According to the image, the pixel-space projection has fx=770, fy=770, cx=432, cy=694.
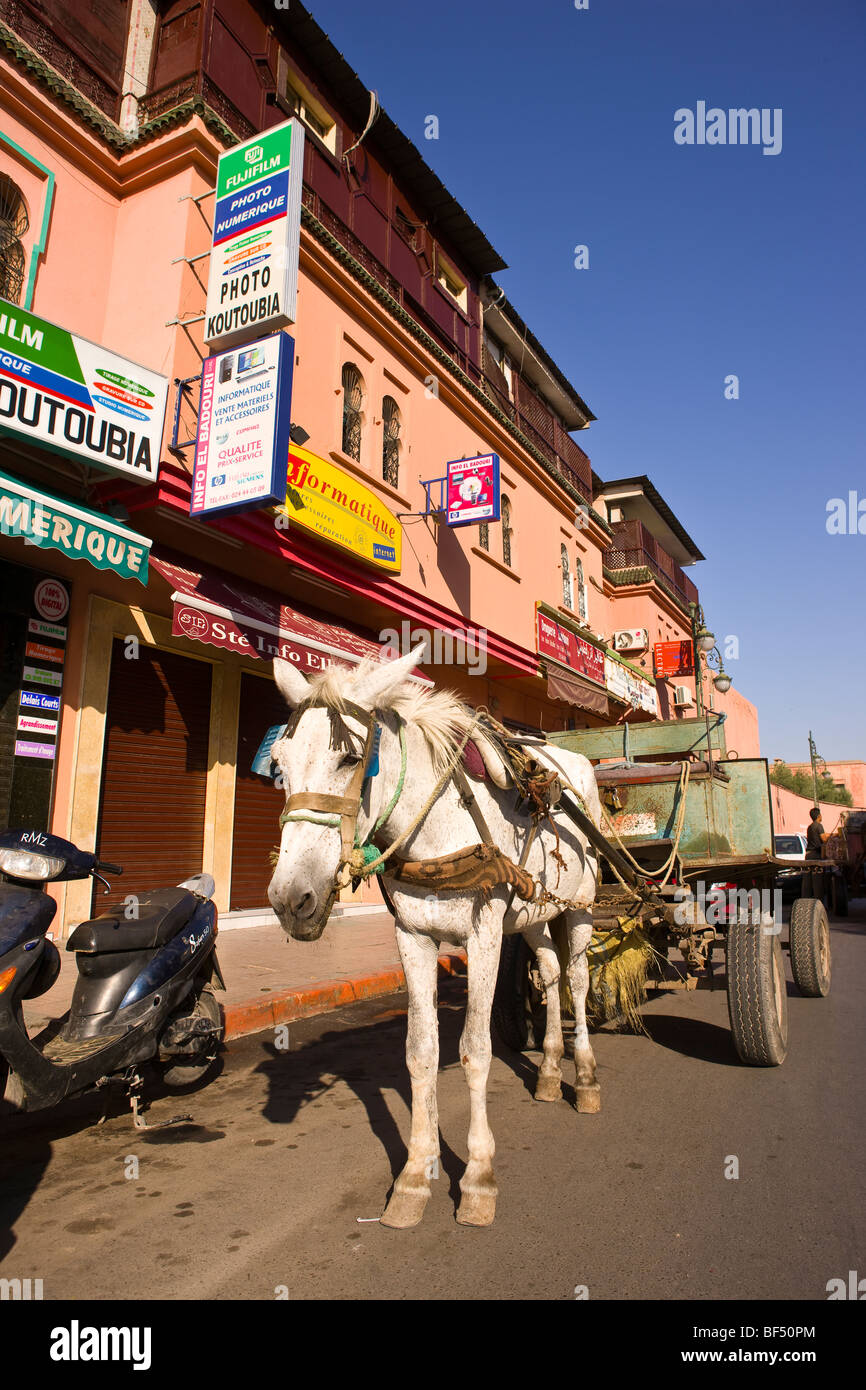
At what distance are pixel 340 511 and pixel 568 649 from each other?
8.71m

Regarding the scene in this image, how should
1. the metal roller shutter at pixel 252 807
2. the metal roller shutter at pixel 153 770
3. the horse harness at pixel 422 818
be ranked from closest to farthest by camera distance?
the horse harness at pixel 422 818
the metal roller shutter at pixel 153 770
the metal roller shutter at pixel 252 807

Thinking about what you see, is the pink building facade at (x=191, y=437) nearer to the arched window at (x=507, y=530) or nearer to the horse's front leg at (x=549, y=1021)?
the arched window at (x=507, y=530)

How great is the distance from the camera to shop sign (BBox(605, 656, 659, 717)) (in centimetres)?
2000

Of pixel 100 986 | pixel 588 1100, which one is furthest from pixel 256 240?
pixel 588 1100

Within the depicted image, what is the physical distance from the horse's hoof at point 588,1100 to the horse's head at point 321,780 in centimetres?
238

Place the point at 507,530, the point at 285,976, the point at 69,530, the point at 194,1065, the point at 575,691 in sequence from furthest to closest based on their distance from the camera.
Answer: the point at 575,691
the point at 507,530
the point at 285,976
the point at 69,530
the point at 194,1065

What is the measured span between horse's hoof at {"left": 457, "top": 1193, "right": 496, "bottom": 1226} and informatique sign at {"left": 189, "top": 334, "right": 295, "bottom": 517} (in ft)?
20.8

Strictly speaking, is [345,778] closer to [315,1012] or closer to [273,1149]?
[273,1149]

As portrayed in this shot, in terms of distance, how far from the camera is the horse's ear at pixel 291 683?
2916 millimetres

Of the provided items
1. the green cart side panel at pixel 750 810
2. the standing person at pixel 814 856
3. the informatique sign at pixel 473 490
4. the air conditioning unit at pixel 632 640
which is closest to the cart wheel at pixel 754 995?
the green cart side panel at pixel 750 810

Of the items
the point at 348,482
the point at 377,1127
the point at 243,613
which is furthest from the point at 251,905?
the point at 377,1127

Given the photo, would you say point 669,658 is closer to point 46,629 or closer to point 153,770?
point 153,770

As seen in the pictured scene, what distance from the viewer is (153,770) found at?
949cm

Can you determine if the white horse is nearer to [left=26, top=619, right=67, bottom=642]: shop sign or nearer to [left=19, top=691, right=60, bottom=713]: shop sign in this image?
[left=19, top=691, right=60, bottom=713]: shop sign
